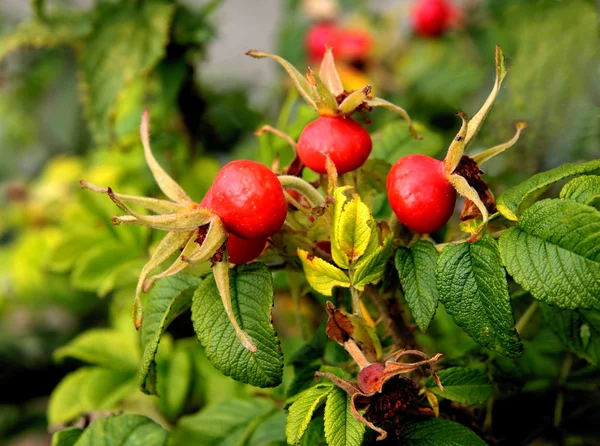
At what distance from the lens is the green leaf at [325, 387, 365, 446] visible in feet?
1.61

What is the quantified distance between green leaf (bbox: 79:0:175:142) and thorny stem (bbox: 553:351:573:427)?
32.1 inches

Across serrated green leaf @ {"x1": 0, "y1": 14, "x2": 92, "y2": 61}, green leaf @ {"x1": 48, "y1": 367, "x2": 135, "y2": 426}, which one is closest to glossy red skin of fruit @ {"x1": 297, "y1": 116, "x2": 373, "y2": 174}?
green leaf @ {"x1": 48, "y1": 367, "x2": 135, "y2": 426}

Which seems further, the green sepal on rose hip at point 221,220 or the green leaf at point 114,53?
the green leaf at point 114,53

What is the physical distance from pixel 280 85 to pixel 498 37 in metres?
0.55

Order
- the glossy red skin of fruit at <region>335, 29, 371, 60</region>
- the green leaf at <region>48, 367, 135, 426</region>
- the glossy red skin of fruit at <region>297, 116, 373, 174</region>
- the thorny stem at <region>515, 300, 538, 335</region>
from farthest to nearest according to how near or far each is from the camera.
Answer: the glossy red skin of fruit at <region>335, 29, 371, 60</region>, the green leaf at <region>48, 367, 135, 426</region>, the thorny stem at <region>515, 300, 538, 335</region>, the glossy red skin of fruit at <region>297, 116, 373, 174</region>

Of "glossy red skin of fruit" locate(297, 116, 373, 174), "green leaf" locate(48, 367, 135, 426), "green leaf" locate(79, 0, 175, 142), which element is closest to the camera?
"glossy red skin of fruit" locate(297, 116, 373, 174)

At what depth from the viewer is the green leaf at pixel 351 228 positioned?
1.70ft

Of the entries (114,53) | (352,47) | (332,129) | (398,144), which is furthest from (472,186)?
(352,47)

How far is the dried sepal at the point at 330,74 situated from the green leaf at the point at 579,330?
1.03 feet

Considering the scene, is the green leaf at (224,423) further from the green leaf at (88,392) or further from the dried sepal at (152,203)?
the dried sepal at (152,203)

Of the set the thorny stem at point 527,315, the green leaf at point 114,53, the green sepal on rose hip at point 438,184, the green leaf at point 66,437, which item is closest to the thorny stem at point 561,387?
the thorny stem at point 527,315

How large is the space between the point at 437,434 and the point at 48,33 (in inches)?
41.0

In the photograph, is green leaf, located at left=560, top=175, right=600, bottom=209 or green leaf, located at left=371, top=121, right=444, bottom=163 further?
green leaf, located at left=371, top=121, right=444, bottom=163

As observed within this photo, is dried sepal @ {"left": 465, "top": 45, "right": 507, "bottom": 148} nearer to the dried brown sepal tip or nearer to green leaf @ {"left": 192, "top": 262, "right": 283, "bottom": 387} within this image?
the dried brown sepal tip
